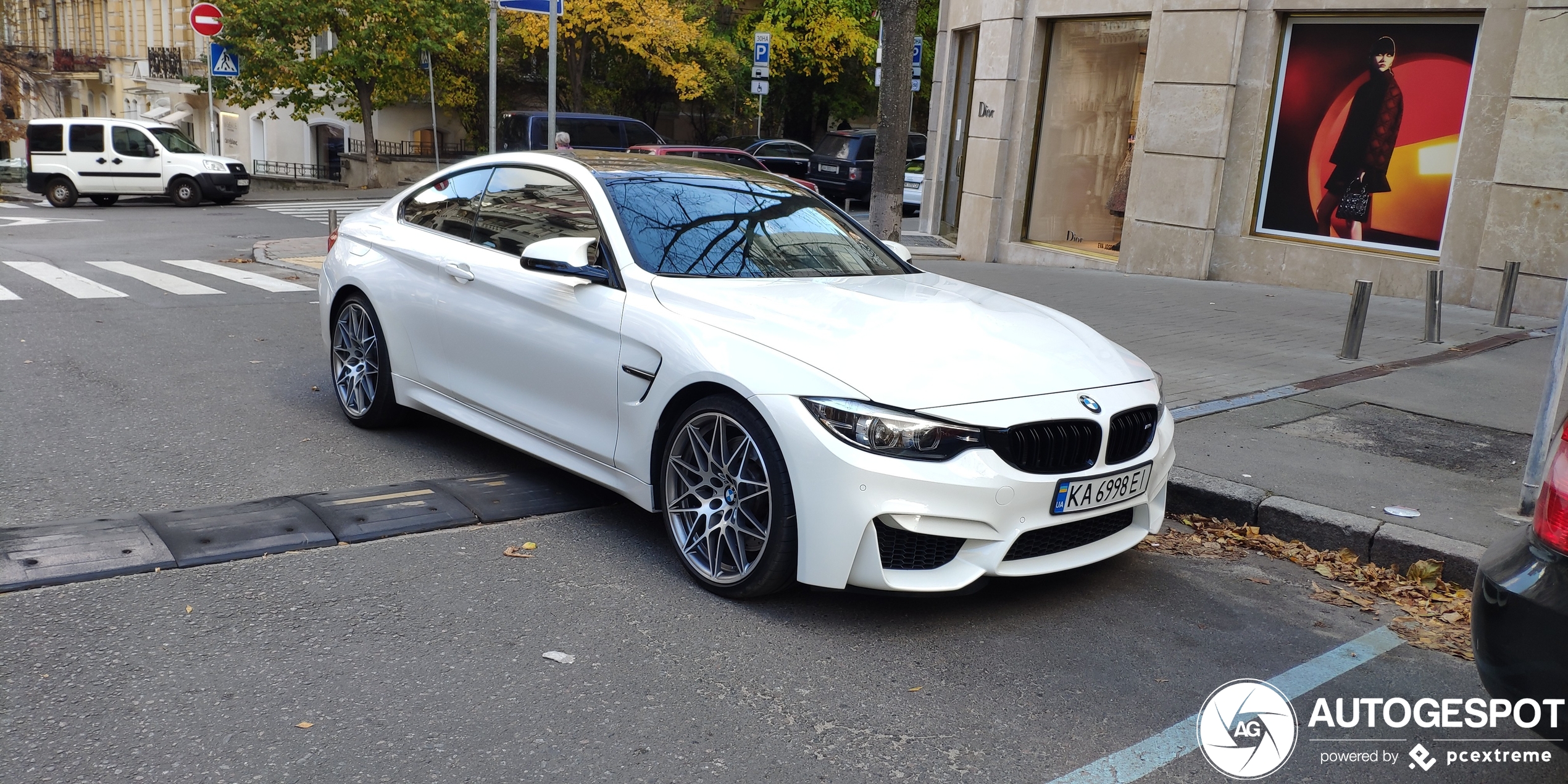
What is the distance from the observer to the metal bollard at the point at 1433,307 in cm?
998

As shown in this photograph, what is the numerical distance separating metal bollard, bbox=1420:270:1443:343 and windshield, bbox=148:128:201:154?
22.3m

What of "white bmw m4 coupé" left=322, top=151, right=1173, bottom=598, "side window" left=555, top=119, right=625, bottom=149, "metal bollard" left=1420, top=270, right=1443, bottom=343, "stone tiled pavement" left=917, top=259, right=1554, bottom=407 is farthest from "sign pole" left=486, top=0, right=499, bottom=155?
"metal bollard" left=1420, top=270, right=1443, bottom=343

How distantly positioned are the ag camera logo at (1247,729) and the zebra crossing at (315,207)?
20.1 metres

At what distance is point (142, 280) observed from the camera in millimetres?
12383

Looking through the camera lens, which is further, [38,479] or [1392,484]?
[1392,484]

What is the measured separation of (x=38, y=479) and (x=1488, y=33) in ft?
41.5

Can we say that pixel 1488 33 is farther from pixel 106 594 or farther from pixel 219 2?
pixel 219 2

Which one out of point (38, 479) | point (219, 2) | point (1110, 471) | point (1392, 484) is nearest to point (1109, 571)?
point (1110, 471)

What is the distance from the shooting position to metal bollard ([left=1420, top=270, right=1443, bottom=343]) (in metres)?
Answer: 9.98

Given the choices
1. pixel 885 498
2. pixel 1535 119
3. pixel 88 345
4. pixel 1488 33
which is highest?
pixel 1488 33

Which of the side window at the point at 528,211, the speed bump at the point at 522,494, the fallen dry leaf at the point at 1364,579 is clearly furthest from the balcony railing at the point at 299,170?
the fallen dry leaf at the point at 1364,579

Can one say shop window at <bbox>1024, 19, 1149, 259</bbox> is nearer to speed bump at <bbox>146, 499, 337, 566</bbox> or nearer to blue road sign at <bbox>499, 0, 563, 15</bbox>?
blue road sign at <bbox>499, 0, 563, 15</bbox>

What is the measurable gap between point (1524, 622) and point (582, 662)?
2.52 metres

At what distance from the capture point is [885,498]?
392cm
